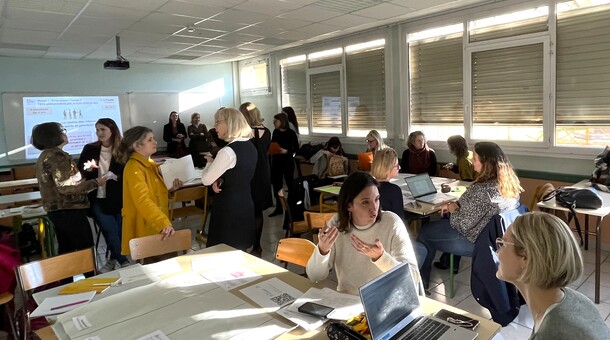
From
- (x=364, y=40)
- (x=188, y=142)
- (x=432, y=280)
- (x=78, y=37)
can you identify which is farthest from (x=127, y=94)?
(x=432, y=280)

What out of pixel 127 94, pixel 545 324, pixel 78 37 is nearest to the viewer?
pixel 545 324

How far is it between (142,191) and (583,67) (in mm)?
4700

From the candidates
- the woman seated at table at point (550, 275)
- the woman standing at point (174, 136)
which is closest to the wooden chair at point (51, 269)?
the woman seated at table at point (550, 275)

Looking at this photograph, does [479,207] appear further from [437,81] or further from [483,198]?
[437,81]

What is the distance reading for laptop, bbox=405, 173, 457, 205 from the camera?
12.3 feet

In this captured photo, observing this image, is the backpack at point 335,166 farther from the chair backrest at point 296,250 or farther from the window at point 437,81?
the chair backrest at point 296,250

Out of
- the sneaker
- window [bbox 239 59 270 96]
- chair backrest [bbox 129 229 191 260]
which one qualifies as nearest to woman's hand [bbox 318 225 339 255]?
chair backrest [bbox 129 229 191 260]

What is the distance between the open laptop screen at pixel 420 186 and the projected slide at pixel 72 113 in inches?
283

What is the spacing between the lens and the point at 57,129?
307cm

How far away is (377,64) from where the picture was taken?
264 inches

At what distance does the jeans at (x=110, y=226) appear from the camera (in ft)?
12.5

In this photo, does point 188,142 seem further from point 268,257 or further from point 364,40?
point 268,257

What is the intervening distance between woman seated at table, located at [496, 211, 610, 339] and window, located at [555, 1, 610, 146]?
Answer: 158 inches

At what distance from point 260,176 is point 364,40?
394 cm
